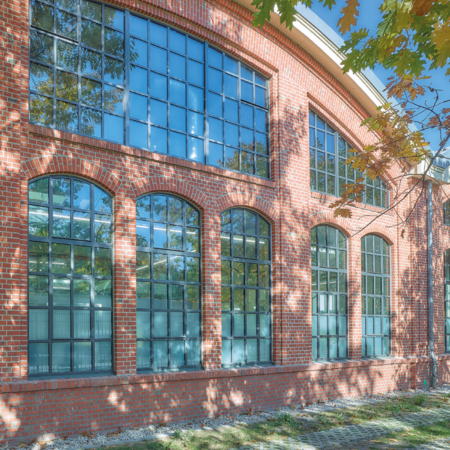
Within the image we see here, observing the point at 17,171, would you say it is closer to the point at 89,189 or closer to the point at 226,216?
the point at 89,189

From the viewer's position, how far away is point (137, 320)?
9422 mm

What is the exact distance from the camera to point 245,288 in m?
11.3

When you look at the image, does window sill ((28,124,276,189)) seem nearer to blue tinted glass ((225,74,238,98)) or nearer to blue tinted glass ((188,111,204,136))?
blue tinted glass ((188,111,204,136))

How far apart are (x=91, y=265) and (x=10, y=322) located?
5.66 ft

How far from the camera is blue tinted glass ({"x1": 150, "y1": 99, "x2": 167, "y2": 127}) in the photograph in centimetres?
1012

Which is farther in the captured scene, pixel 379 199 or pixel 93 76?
pixel 379 199

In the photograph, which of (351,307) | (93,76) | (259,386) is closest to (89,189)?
(93,76)

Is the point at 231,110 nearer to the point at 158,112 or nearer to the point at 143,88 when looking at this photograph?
the point at 158,112

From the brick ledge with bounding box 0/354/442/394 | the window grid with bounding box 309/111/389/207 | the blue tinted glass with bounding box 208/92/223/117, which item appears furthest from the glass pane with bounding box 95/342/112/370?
the window grid with bounding box 309/111/389/207

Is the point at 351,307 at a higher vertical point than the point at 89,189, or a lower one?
lower

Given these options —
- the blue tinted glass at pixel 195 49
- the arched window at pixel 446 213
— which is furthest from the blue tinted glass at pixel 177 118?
the arched window at pixel 446 213

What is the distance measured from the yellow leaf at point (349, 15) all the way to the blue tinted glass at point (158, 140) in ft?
18.8

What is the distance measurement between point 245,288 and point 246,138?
11.3 ft

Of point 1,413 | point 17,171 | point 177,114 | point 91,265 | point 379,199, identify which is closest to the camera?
point 1,413
